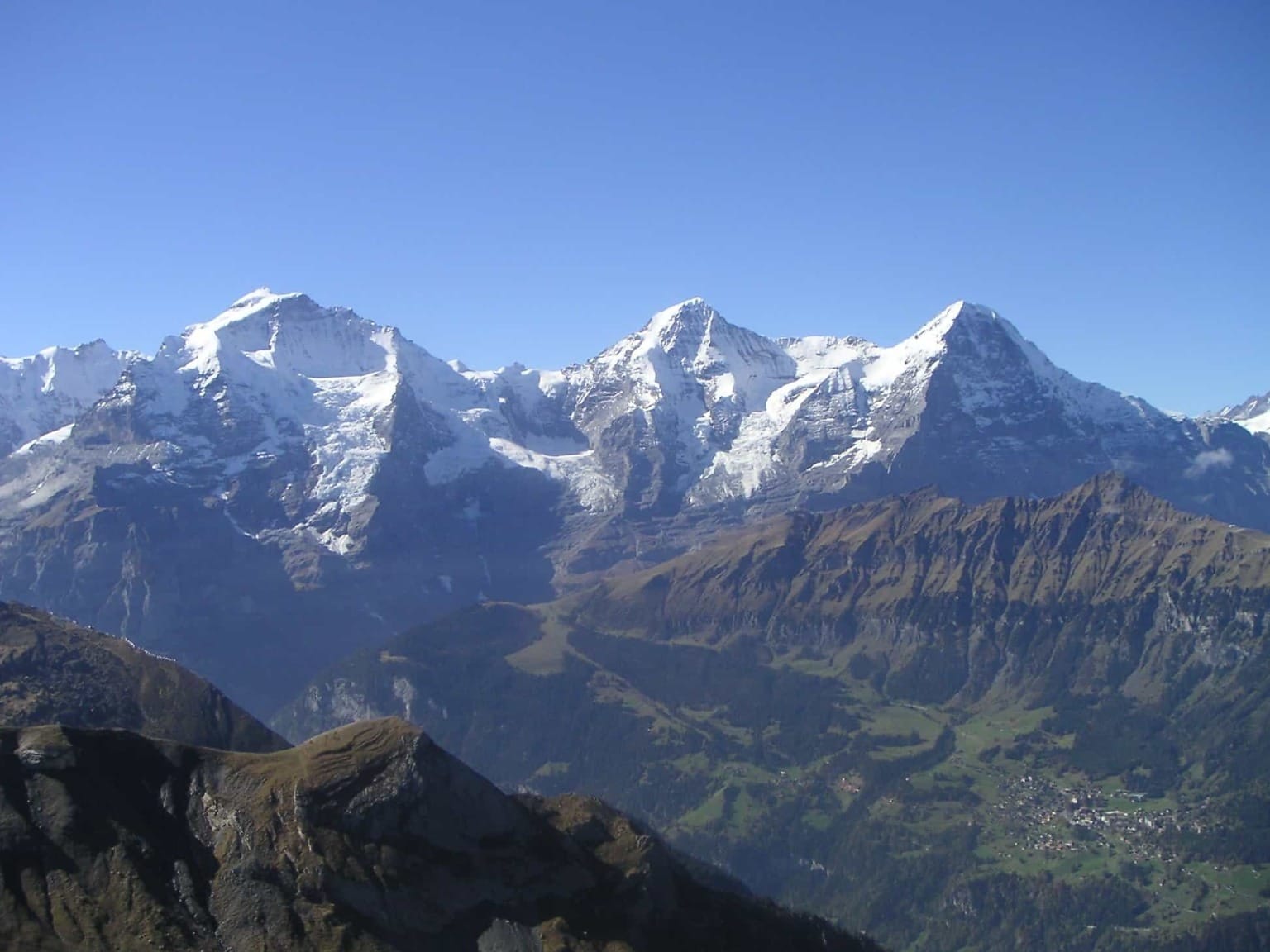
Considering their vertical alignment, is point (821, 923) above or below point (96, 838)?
below

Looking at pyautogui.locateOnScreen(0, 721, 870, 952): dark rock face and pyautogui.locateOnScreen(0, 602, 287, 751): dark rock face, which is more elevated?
pyautogui.locateOnScreen(0, 721, 870, 952): dark rock face

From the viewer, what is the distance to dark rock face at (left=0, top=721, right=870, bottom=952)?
305 feet

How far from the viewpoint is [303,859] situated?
99.7m

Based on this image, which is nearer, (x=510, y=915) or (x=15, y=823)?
(x=15, y=823)

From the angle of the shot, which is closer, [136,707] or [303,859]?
[303,859]

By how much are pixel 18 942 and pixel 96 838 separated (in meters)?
10.9

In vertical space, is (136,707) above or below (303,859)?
below

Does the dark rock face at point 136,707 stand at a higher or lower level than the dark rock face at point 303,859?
lower

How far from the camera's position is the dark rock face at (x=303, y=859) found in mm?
92812

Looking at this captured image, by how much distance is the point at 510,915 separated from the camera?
10306 cm

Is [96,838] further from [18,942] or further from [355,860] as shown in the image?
[355,860]

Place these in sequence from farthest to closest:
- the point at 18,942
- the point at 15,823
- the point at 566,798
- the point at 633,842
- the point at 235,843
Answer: the point at 566,798
the point at 633,842
the point at 235,843
the point at 15,823
the point at 18,942

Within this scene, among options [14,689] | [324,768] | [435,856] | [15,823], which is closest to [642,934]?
[435,856]

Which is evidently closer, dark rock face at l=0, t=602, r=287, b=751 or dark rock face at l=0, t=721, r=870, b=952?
dark rock face at l=0, t=721, r=870, b=952
